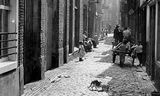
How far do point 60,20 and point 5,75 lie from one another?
7733mm

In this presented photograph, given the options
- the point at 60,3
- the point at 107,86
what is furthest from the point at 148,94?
the point at 60,3

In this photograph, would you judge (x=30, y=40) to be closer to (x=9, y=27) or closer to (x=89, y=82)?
(x=89, y=82)

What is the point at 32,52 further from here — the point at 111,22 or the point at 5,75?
the point at 111,22

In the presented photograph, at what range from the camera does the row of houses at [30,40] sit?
7.37m

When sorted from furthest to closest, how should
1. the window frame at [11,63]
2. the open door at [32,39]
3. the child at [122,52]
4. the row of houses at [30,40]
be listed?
the child at [122,52]
the open door at [32,39]
the row of houses at [30,40]
the window frame at [11,63]

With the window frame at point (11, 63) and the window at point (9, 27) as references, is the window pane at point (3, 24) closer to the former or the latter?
the window at point (9, 27)

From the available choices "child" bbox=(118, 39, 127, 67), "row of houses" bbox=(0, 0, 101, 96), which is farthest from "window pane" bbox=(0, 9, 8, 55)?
"child" bbox=(118, 39, 127, 67)

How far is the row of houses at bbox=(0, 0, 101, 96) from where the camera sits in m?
7.37

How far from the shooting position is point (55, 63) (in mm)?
13836

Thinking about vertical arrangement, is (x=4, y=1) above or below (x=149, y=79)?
above

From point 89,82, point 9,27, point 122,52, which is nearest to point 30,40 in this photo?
point 89,82

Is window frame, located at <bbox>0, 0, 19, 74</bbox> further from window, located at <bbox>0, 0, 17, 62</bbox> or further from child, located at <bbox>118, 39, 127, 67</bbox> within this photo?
child, located at <bbox>118, 39, 127, 67</bbox>

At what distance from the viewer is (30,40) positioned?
10.6 m

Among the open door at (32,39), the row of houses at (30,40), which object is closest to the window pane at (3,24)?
the row of houses at (30,40)
